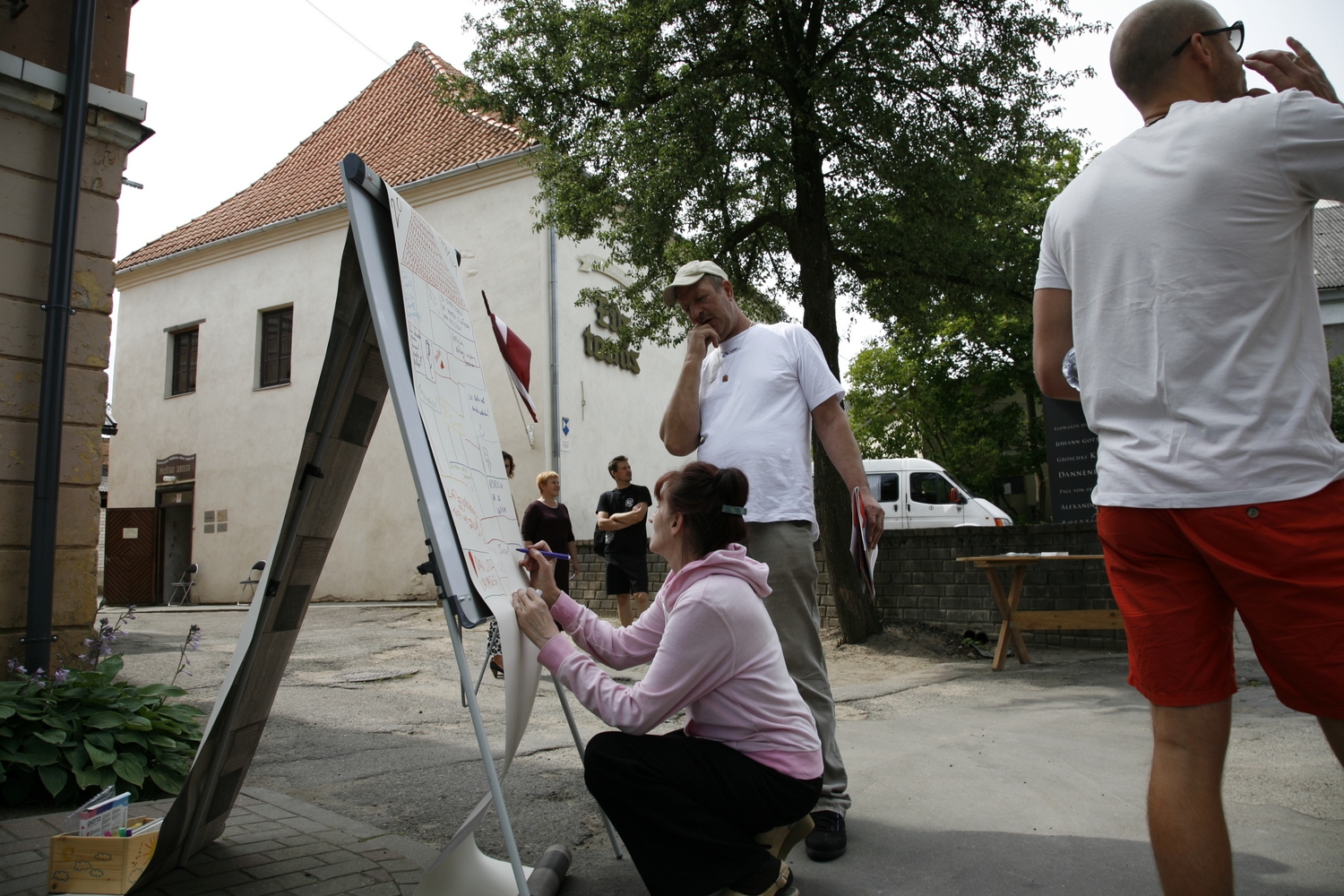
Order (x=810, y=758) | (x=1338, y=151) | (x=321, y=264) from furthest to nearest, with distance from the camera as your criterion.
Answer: (x=321, y=264), (x=810, y=758), (x=1338, y=151)

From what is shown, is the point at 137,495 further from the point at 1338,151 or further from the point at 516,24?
the point at 1338,151

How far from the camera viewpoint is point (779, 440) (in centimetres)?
312

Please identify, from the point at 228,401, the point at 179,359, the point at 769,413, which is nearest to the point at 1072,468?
the point at 769,413

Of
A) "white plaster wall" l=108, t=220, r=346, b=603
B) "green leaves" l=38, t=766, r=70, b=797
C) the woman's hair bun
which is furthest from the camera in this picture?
"white plaster wall" l=108, t=220, r=346, b=603

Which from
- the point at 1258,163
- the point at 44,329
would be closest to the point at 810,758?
the point at 1258,163

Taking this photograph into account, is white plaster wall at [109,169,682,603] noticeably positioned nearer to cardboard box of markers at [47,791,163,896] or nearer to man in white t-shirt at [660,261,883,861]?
man in white t-shirt at [660,261,883,861]

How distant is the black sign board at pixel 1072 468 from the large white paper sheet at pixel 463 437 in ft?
27.8

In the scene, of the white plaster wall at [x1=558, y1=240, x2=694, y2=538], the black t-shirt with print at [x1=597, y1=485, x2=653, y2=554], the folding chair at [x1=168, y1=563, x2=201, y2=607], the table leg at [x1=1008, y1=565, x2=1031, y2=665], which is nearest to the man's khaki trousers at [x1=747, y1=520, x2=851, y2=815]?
the table leg at [x1=1008, y1=565, x2=1031, y2=665]

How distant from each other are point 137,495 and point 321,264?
7.26 meters

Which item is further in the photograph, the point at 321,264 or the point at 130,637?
the point at 321,264

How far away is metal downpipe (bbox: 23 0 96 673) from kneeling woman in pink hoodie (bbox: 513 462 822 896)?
→ 3.55 m

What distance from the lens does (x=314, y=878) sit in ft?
8.75

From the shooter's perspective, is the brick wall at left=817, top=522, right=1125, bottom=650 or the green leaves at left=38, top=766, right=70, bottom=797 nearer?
the green leaves at left=38, top=766, right=70, bottom=797

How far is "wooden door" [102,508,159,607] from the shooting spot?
63.5ft
